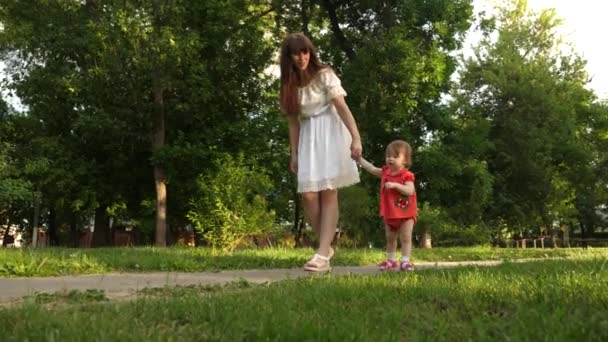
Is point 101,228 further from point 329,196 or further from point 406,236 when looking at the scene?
point 329,196

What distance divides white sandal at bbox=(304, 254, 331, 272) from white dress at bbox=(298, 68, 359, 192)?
60 centimetres

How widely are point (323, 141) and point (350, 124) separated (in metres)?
0.28

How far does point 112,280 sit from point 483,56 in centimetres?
3043

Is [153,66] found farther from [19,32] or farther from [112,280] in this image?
[112,280]

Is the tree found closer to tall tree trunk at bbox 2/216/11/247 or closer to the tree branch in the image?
the tree branch

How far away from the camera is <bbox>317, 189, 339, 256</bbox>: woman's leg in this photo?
18.4 ft

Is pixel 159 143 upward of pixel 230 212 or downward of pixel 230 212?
upward

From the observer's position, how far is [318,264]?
5586mm

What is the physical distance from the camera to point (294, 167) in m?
6.14

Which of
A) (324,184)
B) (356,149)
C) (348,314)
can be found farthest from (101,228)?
(348,314)

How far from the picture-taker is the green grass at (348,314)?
8.25 ft

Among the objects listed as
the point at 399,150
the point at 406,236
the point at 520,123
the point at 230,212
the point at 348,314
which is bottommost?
the point at 348,314

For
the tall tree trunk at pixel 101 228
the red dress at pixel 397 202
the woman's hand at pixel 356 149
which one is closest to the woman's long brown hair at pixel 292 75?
the woman's hand at pixel 356 149

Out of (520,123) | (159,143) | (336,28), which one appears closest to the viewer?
(159,143)
